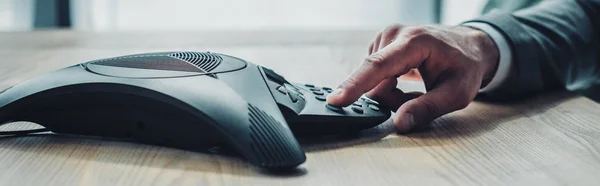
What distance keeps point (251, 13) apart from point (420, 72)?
219 centimetres

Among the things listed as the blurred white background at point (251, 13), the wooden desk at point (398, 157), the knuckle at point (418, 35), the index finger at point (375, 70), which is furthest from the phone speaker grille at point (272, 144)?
the blurred white background at point (251, 13)

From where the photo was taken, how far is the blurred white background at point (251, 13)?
2.88m

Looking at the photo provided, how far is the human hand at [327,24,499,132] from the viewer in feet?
2.25

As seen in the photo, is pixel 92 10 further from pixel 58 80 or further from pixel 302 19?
pixel 58 80

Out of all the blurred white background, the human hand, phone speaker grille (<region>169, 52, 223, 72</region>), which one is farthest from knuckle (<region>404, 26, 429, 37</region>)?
the blurred white background

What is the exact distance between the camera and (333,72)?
1146 mm

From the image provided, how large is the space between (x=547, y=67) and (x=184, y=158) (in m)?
0.56

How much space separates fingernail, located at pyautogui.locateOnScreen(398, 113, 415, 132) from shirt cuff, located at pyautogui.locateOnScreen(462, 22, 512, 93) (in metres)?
0.23

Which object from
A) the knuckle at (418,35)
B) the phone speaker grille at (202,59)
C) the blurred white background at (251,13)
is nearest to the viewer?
the phone speaker grille at (202,59)

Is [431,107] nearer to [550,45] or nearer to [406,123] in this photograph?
[406,123]

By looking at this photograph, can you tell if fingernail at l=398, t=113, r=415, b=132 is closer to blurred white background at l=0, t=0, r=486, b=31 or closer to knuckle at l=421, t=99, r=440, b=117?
knuckle at l=421, t=99, r=440, b=117

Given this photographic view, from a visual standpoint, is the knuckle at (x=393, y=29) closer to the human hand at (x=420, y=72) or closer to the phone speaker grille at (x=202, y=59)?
the human hand at (x=420, y=72)

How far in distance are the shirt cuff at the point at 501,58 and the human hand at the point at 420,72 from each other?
0.03 meters

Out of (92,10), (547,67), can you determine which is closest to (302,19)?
(92,10)
